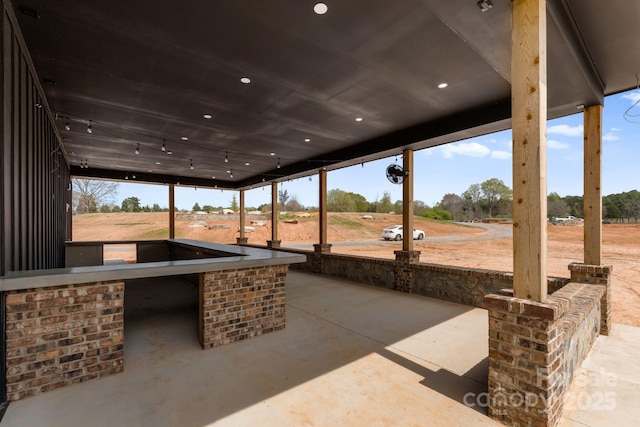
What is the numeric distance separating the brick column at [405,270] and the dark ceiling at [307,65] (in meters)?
2.26

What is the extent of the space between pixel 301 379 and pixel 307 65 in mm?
3365

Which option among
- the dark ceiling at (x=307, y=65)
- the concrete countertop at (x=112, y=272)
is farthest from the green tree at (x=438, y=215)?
the concrete countertop at (x=112, y=272)

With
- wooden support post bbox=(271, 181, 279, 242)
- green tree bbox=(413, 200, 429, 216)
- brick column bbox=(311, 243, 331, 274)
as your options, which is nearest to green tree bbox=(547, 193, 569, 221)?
green tree bbox=(413, 200, 429, 216)

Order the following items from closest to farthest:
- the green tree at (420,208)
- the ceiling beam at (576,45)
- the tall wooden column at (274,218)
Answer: the ceiling beam at (576,45) → the tall wooden column at (274,218) → the green tree at (420,208)

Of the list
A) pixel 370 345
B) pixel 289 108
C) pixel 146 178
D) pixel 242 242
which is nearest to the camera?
pixel 370 345

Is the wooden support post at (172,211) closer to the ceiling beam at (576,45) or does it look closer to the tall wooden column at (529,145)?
the tall wooden column at (529,145)

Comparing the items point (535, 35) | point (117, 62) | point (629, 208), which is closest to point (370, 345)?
point (535, 35)

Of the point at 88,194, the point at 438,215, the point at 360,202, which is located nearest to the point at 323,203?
the point at 88,194

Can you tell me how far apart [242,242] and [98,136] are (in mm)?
7287

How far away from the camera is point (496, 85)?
390 cm

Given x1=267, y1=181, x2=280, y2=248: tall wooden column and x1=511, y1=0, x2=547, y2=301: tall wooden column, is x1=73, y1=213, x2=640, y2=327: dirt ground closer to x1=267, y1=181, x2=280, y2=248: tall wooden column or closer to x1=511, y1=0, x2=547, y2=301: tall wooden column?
x1=267, y1=181, x2=280, y2=248: tall wooden column

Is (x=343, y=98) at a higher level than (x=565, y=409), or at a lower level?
higher

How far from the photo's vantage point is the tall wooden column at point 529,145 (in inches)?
79.8

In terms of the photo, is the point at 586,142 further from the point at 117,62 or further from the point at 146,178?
the point at 146,178
